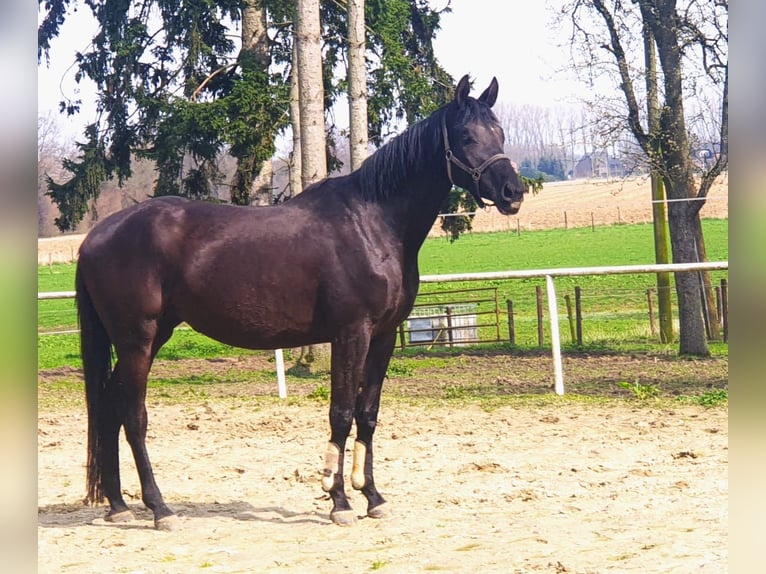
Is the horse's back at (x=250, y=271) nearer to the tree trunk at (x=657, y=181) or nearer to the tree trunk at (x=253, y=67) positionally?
the tree trunk at (x=657, y=181)

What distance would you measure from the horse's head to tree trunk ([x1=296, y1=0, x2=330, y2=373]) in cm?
638

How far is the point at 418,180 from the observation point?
5.23 metres

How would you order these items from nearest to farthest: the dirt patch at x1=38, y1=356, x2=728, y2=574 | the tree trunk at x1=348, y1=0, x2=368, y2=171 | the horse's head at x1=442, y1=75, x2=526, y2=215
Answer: the dirt patch at x1=38, y1=356, x2=728, y2=574 → the horse's head at x1=442, y1=75, x2=526, y2=215 → the tree trunk at x1=348, y1=0, x2=368, y2=171

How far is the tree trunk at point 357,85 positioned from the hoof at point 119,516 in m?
7.04

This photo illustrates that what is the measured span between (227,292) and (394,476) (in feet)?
6.40

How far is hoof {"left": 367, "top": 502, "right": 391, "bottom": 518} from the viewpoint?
5.17 meters

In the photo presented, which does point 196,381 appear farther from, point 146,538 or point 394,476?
point 146,538

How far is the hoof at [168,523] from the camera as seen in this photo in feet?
16.4

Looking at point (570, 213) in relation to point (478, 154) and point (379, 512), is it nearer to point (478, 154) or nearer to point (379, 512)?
point (478, 154)

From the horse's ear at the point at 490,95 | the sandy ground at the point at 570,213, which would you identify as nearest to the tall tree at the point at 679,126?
the horse's ear at the point at 490,95

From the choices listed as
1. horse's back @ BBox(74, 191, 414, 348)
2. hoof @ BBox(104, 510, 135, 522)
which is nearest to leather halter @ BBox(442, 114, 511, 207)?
horse's back @ BBox(74, 191, 414, 348)

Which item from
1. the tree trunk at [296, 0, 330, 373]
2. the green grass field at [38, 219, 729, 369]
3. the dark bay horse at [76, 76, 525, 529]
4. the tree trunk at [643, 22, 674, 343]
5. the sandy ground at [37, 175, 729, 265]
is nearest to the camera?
the dark bay horse at [76, 76, 525, 529]

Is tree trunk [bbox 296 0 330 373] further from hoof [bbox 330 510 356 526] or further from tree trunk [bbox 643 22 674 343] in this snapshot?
hoof [bbox 330 510 356 526]

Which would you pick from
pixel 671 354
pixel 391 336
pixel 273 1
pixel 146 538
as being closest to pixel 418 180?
pixel 391 336
